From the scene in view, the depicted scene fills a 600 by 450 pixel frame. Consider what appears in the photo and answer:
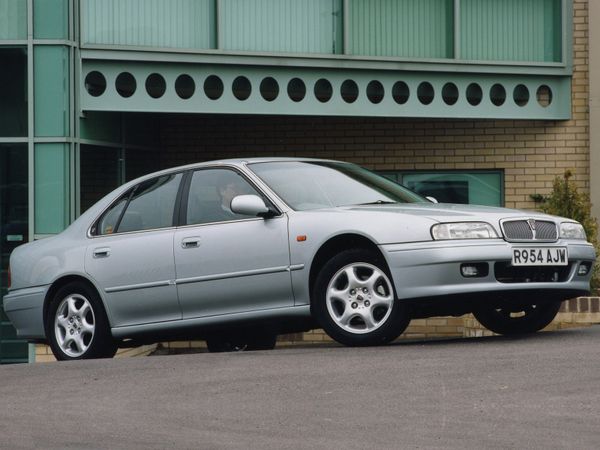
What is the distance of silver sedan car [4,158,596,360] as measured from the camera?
9711mm

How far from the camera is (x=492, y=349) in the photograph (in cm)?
981

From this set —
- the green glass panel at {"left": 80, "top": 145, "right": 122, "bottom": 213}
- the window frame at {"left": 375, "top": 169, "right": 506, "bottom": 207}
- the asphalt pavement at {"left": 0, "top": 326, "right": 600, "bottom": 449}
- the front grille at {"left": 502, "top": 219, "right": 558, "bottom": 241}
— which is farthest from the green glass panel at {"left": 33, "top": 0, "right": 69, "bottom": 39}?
the front grille at {"left": 502, "top": 219, "right": 558, "bottom": 241}

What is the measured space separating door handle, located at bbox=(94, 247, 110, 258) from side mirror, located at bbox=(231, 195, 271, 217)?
136cm

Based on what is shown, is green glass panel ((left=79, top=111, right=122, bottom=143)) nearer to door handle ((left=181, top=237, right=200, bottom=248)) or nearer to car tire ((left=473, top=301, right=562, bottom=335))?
door handle ((left=181, top=237, right=200, bottom=248))

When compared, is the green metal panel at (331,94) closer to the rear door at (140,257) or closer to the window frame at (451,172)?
the window frame at (451,172)

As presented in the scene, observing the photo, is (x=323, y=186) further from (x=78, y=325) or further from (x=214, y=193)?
(x=78, y=325)

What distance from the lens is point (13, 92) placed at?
633 inches

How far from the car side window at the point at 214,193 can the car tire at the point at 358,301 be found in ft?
3.05

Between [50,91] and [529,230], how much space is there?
23.6 ft

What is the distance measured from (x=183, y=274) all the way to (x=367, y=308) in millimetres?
1463

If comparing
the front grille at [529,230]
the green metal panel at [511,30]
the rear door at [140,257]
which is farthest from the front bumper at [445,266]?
the green metal panel at [511,30]

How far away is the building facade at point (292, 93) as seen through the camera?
1582cm

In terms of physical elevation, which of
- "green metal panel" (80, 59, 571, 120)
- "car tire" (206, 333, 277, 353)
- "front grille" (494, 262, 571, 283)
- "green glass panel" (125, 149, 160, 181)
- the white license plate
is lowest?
"car tire" (206, 333, 277, 353)

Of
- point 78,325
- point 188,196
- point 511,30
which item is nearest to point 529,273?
point 188,196
